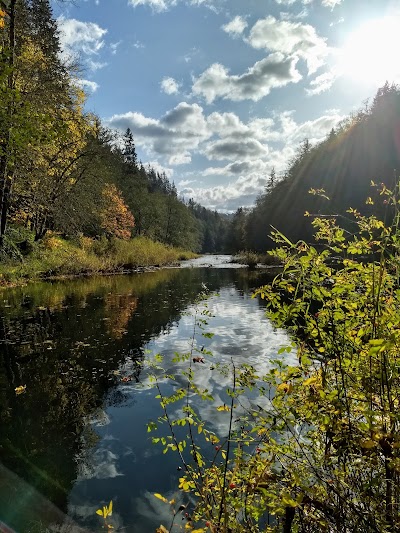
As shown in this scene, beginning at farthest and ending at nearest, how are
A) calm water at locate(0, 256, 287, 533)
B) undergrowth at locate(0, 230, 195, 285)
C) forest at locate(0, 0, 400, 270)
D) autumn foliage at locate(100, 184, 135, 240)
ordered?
autumn foliage at locate(100, 184, 135, 240) → undergrowth at locate(0, 230, 195, 285) → forest at locate(0, 0, 400, 270) → calm water at locate(0, 256, 287, 533)

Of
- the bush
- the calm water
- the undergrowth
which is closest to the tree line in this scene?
the undergrowth

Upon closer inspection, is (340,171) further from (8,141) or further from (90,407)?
(90,407)

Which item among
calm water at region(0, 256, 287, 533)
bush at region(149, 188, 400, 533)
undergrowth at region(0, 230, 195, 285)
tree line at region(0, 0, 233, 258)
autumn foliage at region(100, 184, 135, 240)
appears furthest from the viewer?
autumn foliage at region(100, 184, 135, 240)

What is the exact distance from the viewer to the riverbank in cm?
1881

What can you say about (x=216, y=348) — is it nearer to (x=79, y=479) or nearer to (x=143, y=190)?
(x=79, y=479)

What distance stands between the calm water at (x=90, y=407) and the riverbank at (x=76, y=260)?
5.30 meters

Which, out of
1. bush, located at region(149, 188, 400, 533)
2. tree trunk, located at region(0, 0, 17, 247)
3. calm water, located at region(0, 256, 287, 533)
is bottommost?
calm water, located at region(0, 256, 287, 533)

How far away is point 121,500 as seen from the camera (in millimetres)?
4082

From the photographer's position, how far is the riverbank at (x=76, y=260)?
61.7 ft

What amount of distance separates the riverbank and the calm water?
17.4 ft

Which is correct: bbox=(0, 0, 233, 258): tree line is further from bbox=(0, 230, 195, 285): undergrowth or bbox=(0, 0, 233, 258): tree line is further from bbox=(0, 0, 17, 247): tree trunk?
bbox=(0, 230, 195, 285): undergrowth

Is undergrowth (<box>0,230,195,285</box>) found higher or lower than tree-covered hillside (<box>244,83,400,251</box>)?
lower

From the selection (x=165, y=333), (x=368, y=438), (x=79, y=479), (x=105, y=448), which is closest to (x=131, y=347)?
(x=165, y=333)

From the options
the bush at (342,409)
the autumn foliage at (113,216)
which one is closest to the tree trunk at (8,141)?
the bush at (342,409)
